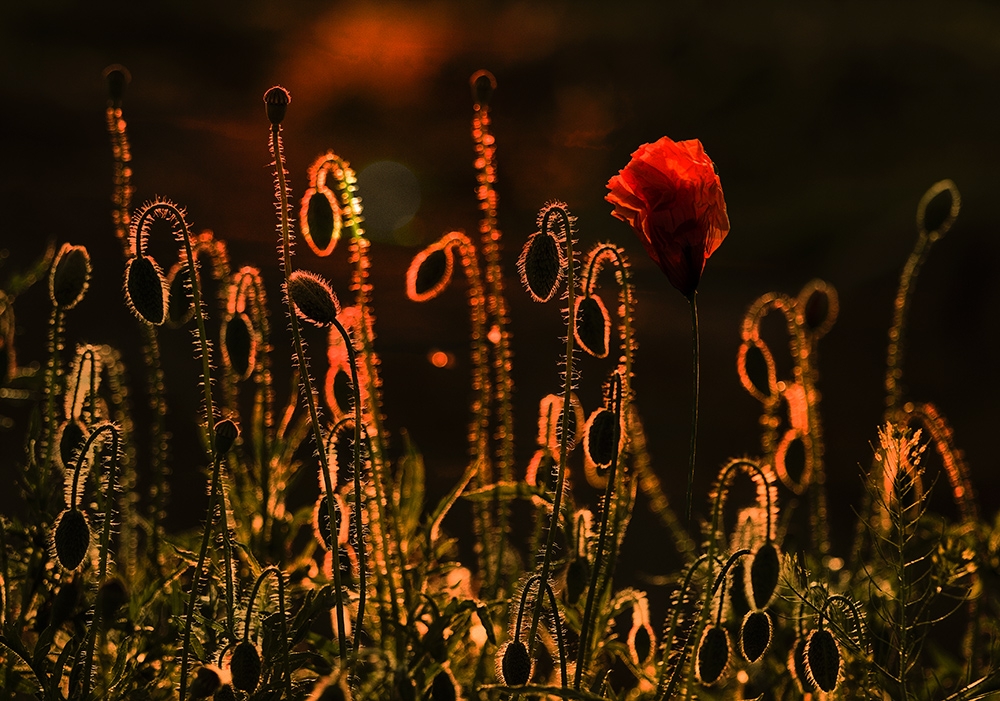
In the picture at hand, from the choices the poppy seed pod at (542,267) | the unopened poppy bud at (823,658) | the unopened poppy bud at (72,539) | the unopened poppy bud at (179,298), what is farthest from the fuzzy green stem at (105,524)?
the unopened poppy bud at (823,658)

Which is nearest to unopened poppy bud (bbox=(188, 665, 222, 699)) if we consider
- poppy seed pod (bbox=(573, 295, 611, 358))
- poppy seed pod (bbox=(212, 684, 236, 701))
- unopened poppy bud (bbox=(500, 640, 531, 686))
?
poppy seed pod (bbox=(212, 684, 236, 701))

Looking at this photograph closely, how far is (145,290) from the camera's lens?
0.47m

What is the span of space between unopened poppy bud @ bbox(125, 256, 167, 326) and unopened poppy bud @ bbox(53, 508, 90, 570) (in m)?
0.11

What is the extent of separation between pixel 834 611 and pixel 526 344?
116 cm

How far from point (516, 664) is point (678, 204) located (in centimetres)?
24

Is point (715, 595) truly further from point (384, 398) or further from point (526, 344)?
point (526, 344)

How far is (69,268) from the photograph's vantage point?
50 centimetres

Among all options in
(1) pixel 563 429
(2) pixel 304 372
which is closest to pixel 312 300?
(2) pixel 304 372

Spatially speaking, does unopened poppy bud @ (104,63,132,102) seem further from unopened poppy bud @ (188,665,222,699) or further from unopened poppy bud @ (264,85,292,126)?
unopened poppy bud @ (188,665,222,699)

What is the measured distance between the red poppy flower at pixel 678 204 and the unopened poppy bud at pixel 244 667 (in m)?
0.27

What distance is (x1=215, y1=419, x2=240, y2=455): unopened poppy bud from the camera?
429 mm

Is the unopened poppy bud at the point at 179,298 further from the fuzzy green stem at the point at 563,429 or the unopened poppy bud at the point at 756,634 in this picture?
the unopened poppy bud at the point at 756,634

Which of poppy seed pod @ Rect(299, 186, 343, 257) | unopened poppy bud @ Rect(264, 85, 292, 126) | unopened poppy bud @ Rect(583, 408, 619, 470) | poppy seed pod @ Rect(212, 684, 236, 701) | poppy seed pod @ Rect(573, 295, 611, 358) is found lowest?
poppy seed pod @ Rect(212, 684, 236, 701)

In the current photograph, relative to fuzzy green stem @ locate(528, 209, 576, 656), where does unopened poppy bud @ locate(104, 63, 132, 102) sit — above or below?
above
